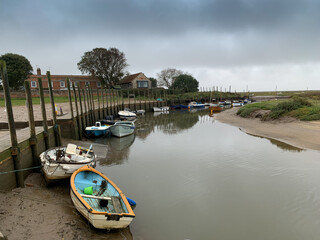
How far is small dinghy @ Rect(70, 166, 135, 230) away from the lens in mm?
5227

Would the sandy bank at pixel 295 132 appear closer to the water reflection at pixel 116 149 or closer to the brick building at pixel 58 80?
the water reflection at pixel 116 149

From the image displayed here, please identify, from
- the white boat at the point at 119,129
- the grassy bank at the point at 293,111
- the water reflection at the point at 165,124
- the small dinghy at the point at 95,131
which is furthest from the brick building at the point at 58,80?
the grassy bank at the point at 293,111

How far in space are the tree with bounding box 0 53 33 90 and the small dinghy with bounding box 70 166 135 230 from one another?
3889 cm

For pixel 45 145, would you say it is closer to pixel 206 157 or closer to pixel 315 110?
pixel 206 157

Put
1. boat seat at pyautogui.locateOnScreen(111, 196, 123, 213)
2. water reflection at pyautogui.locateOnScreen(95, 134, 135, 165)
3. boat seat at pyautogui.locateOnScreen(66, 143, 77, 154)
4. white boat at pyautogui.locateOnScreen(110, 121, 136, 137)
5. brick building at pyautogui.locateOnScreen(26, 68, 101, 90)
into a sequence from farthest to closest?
1. brick building at pyautogui.locateOnScreen(26, 68, 101, 90)
2. white boat at pyautogui.locateOnScreen(110, 121, 136, 137)
3. water reflection at pyautogui.locateOnScreen(95, 134, 135, 165)
4. boat seat at pyautogui.locateOnScreen(66, 143, 77, 154)
5. boat seat at pyautogui.locateOnScreen(111, 196, 123, 213)

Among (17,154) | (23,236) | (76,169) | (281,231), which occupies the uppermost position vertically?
(17,154)

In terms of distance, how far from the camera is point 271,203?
7387 mm

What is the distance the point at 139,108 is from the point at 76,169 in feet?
114

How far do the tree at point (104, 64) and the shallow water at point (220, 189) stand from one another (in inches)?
1607

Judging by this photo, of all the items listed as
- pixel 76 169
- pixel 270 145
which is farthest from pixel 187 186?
pixel 270 145

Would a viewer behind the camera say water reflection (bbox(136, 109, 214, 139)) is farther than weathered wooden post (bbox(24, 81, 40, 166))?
Yes

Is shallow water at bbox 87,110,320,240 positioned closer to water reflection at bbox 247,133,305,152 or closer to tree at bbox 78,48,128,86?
water reflection at bbox 247,133,305,152

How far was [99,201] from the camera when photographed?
607cm

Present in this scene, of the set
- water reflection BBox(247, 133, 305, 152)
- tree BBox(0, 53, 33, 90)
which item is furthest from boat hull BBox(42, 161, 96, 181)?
tree BBox(0, 53, 33, 90)
